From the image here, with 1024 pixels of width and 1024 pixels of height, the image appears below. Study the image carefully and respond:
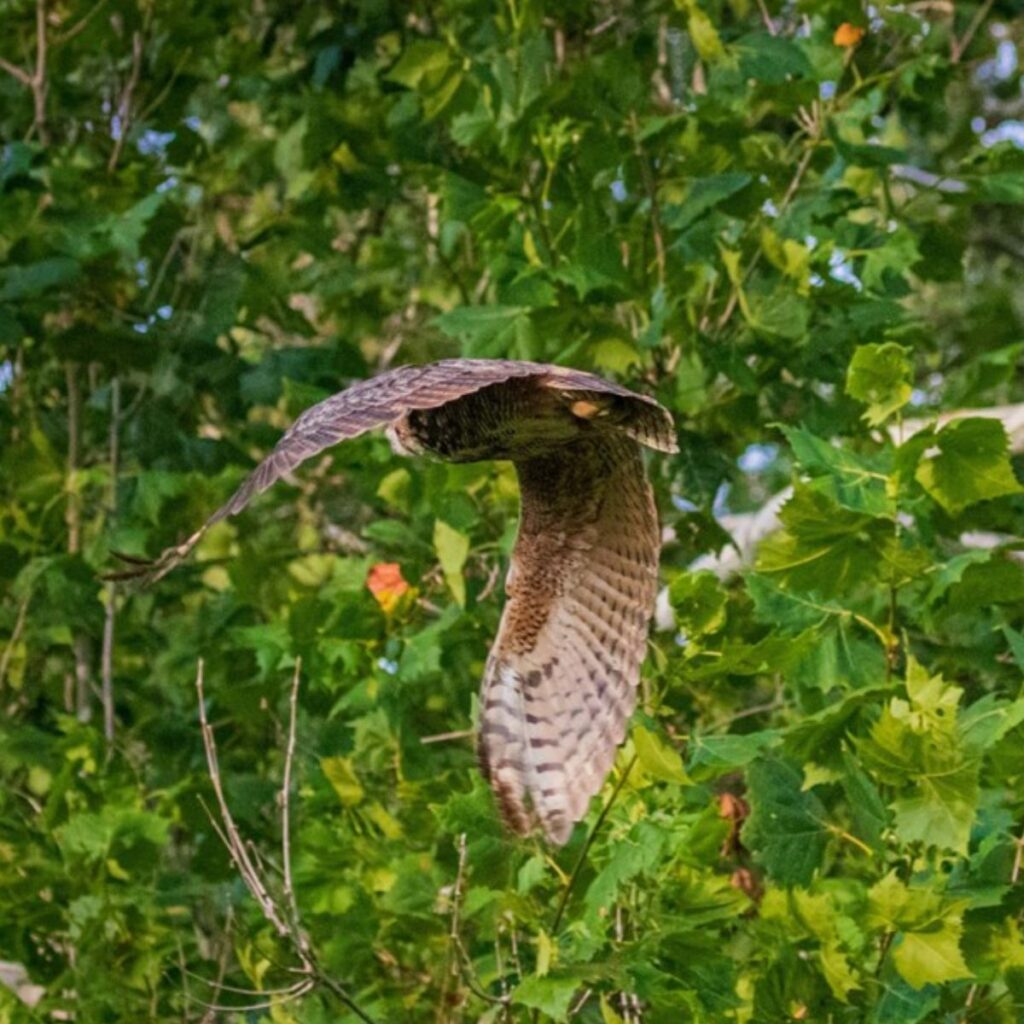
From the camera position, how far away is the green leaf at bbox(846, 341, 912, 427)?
3.53 metres

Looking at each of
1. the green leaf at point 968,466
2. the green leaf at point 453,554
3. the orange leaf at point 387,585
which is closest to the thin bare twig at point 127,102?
the orange leaf at point 387,585

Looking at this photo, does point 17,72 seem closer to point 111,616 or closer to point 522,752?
point 111,616

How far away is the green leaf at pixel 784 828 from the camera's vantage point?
145 inches

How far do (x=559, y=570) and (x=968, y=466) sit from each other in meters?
0.77

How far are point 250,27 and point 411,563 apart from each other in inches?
84.9

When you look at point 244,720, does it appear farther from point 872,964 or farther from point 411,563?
point 872,964

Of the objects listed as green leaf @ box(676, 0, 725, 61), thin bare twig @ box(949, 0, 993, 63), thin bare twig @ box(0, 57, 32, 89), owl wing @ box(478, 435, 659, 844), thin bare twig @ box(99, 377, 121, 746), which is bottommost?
thin bare twig @ box(99, 377, 121, 746)

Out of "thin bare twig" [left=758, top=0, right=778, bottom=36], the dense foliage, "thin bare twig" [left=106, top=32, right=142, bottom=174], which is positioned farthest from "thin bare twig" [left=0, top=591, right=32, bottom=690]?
"thin bare twig" [left=758, top=0, right=778, bottom=36]

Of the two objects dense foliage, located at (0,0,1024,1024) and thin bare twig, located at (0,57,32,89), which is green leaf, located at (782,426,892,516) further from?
thin bare twig, located at (0,57,32,89)

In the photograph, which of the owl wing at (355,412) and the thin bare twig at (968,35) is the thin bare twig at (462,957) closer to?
the owl wing at (355,412)

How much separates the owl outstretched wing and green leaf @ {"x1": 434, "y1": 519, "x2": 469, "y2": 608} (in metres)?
0.86

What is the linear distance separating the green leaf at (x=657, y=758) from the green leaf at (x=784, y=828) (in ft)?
1.04

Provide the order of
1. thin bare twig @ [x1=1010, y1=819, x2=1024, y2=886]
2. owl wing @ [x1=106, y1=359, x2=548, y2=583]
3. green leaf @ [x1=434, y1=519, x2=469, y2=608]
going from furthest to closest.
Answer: green leaf @ [x1=434, y1=519, x2=469, y2=608], thin bare twig @ [x1=1010, y1=819, x2=1024, y2=886], owl wing @ [x1=106, y1=359, x2=548, y2=583]

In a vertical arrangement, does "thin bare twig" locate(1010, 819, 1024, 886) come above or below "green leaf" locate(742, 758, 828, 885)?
below
